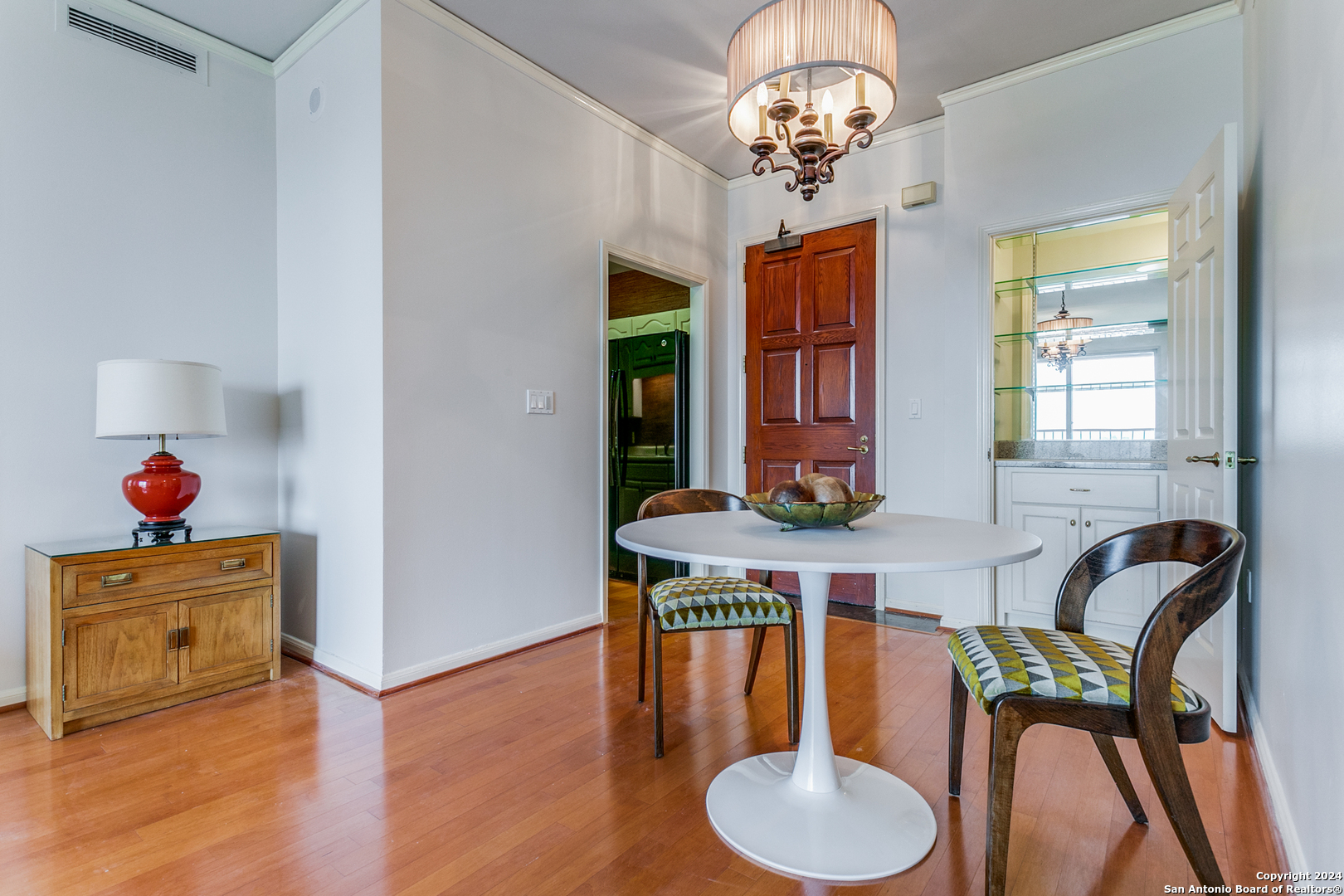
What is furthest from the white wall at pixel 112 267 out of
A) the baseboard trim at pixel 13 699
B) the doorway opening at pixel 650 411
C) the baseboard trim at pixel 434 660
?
the doorway opening at pixel 650 411

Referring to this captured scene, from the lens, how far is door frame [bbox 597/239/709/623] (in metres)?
3.50

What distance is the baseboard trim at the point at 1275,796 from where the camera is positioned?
1435mm

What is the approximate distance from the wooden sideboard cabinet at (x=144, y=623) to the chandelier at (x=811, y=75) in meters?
2.47

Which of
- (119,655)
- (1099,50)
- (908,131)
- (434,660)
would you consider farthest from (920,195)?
(119,655)

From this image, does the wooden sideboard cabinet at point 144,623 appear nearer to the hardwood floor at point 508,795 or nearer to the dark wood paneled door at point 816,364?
the hardwood floor at point 508,795

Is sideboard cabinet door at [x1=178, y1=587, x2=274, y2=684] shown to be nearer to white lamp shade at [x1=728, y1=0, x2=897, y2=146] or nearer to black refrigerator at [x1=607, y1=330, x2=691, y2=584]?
black refrigerator at [x1=607, y1=330, x2=691, y2=584]

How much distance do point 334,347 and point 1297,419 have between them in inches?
126

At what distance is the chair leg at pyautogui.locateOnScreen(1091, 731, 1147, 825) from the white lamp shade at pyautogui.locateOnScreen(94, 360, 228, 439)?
2996 millimetres

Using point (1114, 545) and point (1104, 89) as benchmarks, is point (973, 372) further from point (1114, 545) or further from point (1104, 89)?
point (1114, 545)

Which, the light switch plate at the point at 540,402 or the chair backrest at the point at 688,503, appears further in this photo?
the light switch plate at the point at 540,402

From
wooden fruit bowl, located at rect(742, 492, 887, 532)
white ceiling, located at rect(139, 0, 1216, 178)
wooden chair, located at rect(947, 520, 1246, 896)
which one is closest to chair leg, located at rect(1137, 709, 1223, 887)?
wooden chair, located at rect(947, 520, 1246, 896)

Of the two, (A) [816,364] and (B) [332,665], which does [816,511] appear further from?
(A) [816,364]

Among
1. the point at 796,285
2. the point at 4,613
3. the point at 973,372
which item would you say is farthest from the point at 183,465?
the point at 973,372

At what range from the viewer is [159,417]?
238 cm
